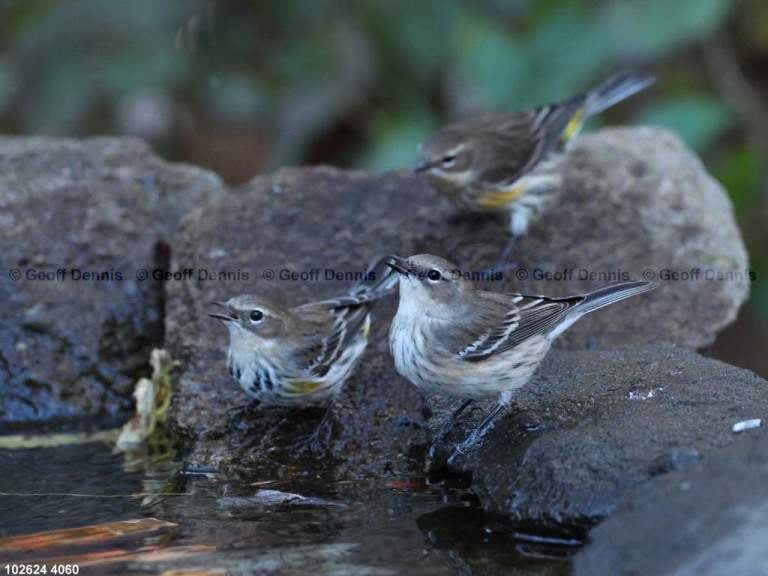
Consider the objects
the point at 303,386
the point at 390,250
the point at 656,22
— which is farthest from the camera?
the point at 656,22

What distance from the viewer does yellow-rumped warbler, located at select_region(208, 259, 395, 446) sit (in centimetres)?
462

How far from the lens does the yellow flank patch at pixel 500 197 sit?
587 cm

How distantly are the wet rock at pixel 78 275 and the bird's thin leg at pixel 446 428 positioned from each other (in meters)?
1.96

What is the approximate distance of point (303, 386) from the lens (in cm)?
466

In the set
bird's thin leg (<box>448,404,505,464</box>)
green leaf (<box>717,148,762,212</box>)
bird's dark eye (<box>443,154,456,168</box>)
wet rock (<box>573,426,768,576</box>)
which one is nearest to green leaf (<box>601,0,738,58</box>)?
green leaf (<box>717,148,762,212</box>)

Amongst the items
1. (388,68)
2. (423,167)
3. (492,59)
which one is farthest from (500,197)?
(388,68)

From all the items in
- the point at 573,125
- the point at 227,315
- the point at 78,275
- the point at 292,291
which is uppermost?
the point at 573,125

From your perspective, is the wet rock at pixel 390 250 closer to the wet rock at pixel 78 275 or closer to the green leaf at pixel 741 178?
the wet rock at pixel 78 275

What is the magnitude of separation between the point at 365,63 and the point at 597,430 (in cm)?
560

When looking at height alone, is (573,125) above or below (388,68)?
below

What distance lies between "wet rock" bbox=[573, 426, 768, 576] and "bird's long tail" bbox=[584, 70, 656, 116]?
3.84m

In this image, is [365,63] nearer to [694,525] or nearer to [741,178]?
[741,178]

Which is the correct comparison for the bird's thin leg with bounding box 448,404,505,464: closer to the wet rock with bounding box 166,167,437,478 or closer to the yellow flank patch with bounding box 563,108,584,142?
the wet rock with bounding box 166,167,437,478

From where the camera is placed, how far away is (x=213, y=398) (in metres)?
4.88
